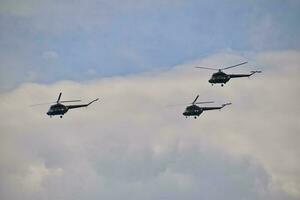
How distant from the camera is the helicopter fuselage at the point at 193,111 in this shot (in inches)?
6590

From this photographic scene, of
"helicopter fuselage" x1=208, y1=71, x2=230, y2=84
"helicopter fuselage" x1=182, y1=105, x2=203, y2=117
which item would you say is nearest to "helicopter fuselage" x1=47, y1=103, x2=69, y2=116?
"helicopter fuselage" x1=182, y1=105, x2=203, y2=117

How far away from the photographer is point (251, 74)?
521ft

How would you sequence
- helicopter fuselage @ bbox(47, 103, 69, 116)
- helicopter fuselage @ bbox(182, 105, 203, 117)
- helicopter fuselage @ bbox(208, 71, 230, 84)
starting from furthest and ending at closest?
helicopter fuselage @ bbox(182, 105, 203, 117) < helicopter fuselage @ bbox(208, 71, 230, 84) < helicopter fuselage @ bbox(47, 103, 69, 116)

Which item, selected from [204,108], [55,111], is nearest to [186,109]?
[204,108]

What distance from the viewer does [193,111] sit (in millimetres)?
167750

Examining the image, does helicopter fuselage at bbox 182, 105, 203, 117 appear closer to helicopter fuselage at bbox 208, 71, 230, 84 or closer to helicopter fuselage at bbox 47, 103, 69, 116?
helicopter fuselage at bbox 208, 71, 230, 84

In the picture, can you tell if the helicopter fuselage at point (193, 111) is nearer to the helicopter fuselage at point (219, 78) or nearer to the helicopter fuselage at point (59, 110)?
the helicopter fuselage at point (219, 78)

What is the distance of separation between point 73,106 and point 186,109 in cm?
2966

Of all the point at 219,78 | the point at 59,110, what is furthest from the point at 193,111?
the point at 59,110

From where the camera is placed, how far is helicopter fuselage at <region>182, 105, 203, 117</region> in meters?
167

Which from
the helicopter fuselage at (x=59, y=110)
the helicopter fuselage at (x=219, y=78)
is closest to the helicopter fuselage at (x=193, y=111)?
the helicopter fuselage at (x=219, y=78)

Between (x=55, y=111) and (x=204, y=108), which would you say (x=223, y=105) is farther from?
(x=55, y=111)

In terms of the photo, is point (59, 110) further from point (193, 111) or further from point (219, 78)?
point (219, 78)

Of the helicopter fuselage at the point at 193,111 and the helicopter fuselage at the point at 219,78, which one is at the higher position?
the helicopter fuselage at the point at 219,78
